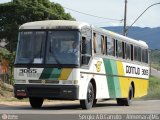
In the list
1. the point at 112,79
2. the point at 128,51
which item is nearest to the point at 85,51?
the point at 112,79

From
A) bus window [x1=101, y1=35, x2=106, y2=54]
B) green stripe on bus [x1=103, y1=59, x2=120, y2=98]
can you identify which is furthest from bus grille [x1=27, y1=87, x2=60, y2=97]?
green stripe on bus [x1=103, y1=59, x2=120, y2=98]

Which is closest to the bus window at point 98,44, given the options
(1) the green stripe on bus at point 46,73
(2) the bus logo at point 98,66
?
(2) the bus logo at point 98,66

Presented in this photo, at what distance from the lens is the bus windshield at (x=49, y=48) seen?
22141 millimetres

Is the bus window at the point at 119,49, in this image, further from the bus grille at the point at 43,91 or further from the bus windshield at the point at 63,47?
the bus grille at the point at 43,91

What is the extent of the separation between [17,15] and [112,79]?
2930cm

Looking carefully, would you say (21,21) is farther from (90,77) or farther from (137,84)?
(90,77)

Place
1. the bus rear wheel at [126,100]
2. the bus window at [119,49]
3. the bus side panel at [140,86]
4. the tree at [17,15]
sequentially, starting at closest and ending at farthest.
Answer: the bus window at [119,49] < the bus rear wheel at [126,100] < the bus side panel at [140,86] < the tree at [17,15]

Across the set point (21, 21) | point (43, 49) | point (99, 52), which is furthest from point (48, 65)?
point (21, 21)

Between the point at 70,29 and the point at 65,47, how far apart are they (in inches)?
29.0

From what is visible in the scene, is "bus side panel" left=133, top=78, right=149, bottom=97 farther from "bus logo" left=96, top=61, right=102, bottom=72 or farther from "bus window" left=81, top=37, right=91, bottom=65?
"bus window" left=81, top=37, right=91, bottom=65

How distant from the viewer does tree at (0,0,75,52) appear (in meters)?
53.3

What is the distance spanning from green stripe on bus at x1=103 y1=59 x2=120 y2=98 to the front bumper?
390 cm

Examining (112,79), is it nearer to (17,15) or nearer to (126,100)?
(126,100)

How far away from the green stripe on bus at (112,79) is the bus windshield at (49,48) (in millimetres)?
3460
